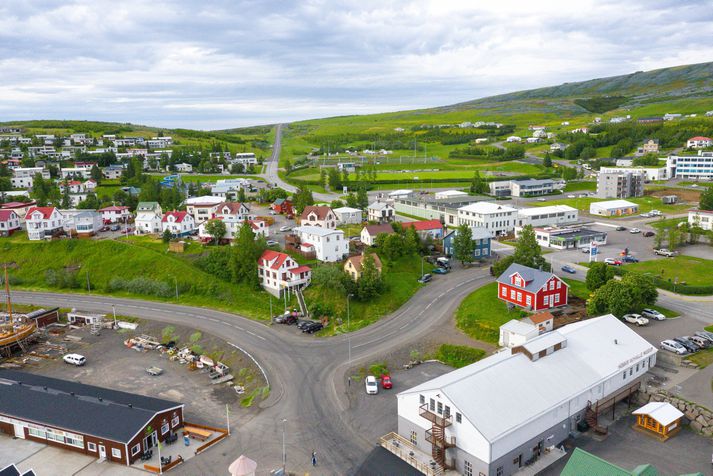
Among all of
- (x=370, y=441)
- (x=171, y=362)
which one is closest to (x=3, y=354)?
(x=171, y=362)

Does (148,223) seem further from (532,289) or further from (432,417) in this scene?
(432,417)

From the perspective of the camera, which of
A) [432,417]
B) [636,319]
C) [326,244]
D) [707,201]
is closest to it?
[432,417]

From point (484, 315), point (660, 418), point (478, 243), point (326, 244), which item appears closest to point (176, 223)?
point (326, 244)

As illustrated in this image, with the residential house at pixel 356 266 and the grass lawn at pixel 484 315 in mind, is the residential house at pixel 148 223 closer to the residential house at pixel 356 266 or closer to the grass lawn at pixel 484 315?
the residential house at pixel 356 266

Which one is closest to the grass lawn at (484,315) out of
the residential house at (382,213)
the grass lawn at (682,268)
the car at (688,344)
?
the car at (688,344)

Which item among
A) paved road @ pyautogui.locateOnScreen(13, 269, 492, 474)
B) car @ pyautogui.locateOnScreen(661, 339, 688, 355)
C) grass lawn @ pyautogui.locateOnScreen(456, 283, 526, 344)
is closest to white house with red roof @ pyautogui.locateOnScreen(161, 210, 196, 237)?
paved road @ pyautogui.locateOnScreen(13, 269, 492, 474)

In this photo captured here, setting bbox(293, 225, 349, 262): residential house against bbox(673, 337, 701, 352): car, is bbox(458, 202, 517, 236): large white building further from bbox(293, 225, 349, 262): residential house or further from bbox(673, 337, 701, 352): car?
bbox(673, 337, 701, 352): car

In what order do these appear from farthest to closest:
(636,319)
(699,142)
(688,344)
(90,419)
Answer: (699,142)
(636,319)
(688,344)
(90,419)
